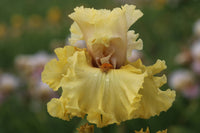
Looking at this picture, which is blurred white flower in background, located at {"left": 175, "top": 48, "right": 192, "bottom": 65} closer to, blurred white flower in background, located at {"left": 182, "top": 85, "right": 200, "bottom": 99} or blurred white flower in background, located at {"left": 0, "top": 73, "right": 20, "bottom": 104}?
blurred white flower in background, located at {"left": 182, "top": 85, "right": 200, "bottom": 99}

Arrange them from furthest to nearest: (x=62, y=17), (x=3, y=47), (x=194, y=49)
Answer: (x=62, y=17) < (x=3, y=47) < (x=194, y=49)

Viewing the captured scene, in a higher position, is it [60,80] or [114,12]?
[114,12]

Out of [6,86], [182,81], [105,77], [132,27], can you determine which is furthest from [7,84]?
[105,77]

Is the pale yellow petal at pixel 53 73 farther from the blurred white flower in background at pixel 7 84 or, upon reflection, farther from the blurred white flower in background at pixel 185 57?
the blurred white flower in background at pixel 7 84

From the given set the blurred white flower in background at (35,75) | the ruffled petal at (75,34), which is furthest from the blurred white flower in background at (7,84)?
the ruffled petal at (75,34)

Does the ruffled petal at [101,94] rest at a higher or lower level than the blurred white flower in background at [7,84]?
lower

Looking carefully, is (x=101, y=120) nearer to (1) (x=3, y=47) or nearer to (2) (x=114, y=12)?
(2) (x=114, y=12)

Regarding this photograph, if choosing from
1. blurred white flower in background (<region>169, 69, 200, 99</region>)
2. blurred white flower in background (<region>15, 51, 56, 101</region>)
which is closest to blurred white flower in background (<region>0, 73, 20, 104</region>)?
blurred white flower in background (<region>15, 51, 56, 101</region>)

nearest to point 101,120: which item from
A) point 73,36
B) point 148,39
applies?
point 73,36
